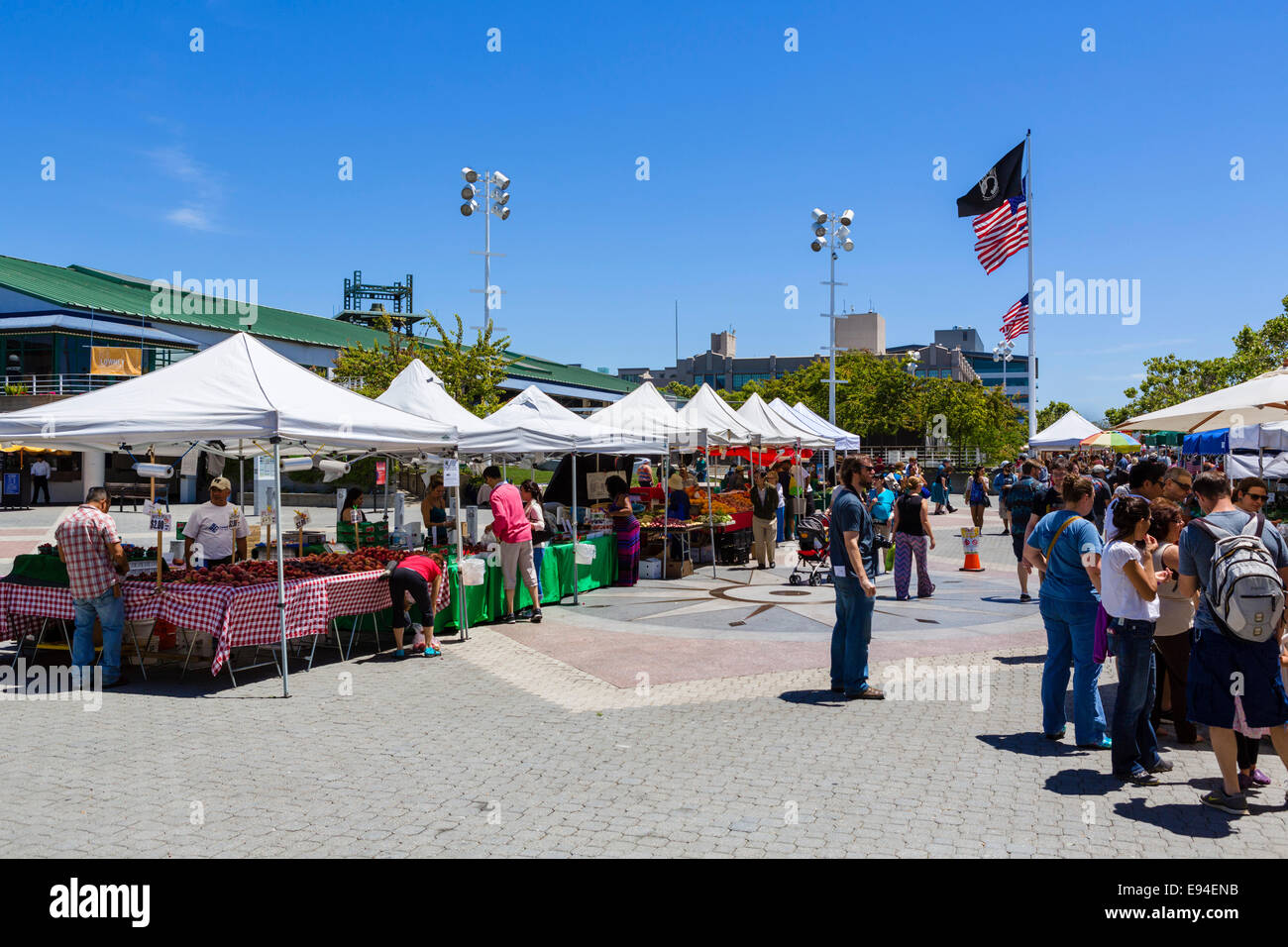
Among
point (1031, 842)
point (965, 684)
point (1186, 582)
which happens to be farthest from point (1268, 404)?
point (1031, 842)

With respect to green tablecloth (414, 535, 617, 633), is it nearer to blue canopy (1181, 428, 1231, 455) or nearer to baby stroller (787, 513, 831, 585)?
baby stroller (787, 513, 831, 585)

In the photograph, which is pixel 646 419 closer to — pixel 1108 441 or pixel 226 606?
pixel 226 606

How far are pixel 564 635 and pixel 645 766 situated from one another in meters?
4.82

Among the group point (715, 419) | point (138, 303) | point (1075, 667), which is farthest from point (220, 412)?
point (138, 303)

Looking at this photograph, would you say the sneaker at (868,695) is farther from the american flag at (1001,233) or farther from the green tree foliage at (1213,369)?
the green tree foliage at (1213,369)

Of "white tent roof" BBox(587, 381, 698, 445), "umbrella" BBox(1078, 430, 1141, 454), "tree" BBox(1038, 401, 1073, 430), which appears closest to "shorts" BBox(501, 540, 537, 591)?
"white tent roof" BBox(587, 381, 698, 445)

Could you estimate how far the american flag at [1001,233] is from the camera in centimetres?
2544

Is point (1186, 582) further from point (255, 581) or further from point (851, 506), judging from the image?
point (255, 581)

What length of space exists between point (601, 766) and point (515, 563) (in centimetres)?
589

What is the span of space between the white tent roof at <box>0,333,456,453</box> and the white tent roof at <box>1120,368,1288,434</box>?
853 cm

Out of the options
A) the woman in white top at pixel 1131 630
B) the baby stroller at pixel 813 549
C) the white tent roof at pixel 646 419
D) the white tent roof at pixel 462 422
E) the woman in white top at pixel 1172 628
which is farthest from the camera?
the white tent roof at pixel 646 419

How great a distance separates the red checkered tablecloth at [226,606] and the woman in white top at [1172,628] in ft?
24.2

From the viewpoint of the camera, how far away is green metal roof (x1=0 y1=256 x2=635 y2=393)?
39.8 m

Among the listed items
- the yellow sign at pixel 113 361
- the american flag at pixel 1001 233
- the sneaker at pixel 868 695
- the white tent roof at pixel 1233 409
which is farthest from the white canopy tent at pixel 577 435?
the yellow sign at pixel 113 361
